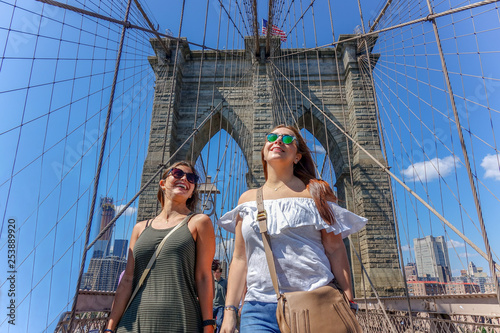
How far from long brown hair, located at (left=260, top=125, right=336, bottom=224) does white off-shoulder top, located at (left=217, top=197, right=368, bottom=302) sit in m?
0.02

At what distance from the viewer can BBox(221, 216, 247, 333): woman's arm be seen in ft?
3.68

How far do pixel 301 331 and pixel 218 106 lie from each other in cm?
911

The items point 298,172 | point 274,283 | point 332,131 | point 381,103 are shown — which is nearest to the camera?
point 274,283

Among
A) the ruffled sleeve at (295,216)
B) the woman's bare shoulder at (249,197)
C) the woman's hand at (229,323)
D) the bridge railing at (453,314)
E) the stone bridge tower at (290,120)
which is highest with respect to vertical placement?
the stone bridge tower at (290,120)

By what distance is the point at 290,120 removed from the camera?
9.76 m

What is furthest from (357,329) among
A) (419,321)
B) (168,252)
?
(419,321)

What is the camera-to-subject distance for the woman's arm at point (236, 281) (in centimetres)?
112

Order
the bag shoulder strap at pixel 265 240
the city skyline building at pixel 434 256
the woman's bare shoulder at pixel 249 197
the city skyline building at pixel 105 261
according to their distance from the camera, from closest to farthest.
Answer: the bag shoulder strap at pixel 265 240, the woman's bare shoulder at pixel 249 197, the city skyline building at pixel 105 261, the city skyline building at pixel 434 256

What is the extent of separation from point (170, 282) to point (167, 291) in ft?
0.12

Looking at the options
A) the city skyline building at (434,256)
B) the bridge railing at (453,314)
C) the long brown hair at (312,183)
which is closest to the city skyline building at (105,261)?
the long brown hair at (312,183)

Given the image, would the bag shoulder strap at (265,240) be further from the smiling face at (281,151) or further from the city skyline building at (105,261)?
the city skyline building at (105,261)

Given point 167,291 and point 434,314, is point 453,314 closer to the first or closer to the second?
point 434,314

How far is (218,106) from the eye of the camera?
9688 mm

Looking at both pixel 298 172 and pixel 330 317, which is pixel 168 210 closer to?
pixel 298 172
